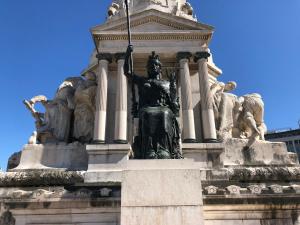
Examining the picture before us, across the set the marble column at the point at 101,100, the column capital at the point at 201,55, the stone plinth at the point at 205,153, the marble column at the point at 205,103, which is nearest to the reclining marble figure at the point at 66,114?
the marble column at the point at 101,100

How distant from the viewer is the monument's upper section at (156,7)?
82.3ft

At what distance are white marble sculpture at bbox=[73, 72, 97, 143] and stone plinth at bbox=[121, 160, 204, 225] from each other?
12.9 metres

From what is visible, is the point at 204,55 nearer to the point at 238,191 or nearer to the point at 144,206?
the point at 238,191

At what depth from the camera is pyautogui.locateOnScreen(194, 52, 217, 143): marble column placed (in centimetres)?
1850

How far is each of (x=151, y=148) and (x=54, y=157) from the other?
36.7ft

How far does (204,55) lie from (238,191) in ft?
46.4

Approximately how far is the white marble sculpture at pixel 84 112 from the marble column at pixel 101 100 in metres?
0.76

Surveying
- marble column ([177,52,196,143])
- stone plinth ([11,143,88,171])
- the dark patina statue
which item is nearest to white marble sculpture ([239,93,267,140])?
marble column ([177,52,196,143])

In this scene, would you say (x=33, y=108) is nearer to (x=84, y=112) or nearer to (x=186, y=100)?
(x=84, y=112)

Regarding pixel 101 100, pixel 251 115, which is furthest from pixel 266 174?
pixel 101 100

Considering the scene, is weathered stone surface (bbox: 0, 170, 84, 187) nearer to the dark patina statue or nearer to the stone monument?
the stone monument

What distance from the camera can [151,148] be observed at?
25.0 ft

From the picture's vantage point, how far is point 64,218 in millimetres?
8328

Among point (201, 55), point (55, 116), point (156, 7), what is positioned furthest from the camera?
point (156, 7)
